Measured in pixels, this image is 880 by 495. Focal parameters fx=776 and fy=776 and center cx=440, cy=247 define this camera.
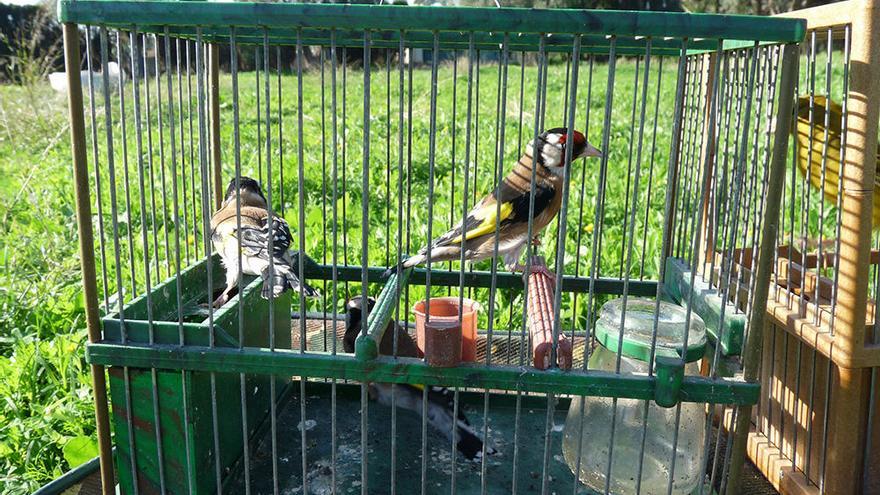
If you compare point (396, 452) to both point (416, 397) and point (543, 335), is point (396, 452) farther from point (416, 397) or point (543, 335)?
point (543, 335)

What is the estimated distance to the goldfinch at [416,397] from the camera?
2.62 meters

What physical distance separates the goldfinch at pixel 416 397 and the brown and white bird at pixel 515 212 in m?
0.28

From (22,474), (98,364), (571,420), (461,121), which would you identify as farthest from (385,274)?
(461,121)

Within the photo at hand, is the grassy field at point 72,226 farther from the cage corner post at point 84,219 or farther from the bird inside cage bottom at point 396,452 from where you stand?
the bird inside cage bottom at point 396,452

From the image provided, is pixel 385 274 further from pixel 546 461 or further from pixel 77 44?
pixel 77 44

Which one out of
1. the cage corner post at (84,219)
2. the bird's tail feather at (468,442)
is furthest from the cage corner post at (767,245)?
the cage corner post at (84,219)

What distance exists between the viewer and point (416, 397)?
9.60ft

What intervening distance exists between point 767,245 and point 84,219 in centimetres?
167

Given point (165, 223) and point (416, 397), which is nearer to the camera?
point (165, 223)

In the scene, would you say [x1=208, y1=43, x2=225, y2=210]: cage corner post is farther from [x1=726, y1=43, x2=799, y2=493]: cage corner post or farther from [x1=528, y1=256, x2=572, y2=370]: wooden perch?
[x1=726, y1=43, x2=799, y2=493]: cage corner post

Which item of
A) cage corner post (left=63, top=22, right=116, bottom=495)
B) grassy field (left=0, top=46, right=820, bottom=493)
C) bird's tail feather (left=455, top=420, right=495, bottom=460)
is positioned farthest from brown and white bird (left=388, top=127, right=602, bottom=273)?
cage corner post (left=63, top=22, right=116, bottom=495)

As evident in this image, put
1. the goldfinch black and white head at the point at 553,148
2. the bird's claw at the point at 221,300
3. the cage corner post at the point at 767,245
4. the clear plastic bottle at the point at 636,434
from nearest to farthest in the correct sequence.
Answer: the cage corner post at the point at 767,245 < the clear plastic bottle at the point at 636,434 < the bird's claw at the point at 221,300 < the goldfinch black and white head at the point at 553,148

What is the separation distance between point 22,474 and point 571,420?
203 centimetres

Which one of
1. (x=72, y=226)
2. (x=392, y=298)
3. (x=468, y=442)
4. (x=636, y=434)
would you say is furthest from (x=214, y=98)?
(x=72, y=226)
